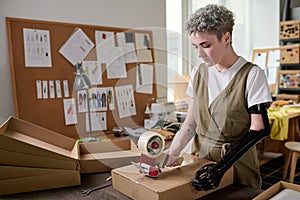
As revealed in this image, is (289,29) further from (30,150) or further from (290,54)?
(30,150)

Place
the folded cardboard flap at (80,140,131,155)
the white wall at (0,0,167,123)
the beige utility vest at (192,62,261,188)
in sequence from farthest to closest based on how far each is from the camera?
the white wall at (0,0,167,123) < the folded cardboard flap at (80,140,131,155) < the beige utility vest at (192,62,261,188)

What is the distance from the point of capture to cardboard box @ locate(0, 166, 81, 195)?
0.97 m

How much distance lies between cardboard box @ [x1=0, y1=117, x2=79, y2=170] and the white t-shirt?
608 millimetres

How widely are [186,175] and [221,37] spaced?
1.71ft

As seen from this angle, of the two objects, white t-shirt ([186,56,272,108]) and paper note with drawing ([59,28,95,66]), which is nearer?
white t-shirt ([186,56,272,108])

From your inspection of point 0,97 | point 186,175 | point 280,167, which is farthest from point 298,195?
point 280,167

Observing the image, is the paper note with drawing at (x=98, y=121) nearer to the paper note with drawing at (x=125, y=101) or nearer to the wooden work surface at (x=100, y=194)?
the paper note with drawing at (x=125, y=101)

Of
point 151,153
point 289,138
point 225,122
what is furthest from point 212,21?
point 289,138

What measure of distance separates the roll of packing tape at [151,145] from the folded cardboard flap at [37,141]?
31cm

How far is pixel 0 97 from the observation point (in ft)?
5.31

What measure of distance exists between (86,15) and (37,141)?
1066 millimetres

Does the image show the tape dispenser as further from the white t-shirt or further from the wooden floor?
the white t-shirt

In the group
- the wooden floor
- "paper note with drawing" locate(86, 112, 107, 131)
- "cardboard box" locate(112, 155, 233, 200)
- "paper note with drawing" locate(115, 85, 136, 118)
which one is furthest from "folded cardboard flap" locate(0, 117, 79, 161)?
"paper note with drawing" locate(115, 85, 136, 118)

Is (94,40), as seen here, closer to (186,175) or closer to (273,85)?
(186,175)
